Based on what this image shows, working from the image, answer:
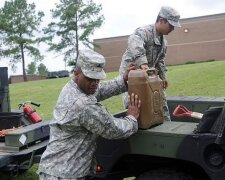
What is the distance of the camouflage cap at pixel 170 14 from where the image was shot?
4715 millimetres

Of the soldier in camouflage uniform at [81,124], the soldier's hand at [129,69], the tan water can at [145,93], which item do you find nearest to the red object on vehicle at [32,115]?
the soldier's hand at [129,69]

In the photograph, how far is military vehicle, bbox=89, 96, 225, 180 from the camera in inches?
122

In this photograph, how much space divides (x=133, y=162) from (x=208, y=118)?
808mm

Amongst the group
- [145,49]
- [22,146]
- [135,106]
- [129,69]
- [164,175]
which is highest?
[145,49]

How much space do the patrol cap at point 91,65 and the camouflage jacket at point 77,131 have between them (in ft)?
0.59

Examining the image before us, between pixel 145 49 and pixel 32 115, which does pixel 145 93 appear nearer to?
pixel 145 49

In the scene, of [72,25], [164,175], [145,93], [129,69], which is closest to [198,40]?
[72,25]

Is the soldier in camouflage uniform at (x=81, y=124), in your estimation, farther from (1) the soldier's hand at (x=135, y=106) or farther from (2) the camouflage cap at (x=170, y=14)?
(2) the camouflage cap at (x=170, y=14)

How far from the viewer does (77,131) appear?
3.39 meters

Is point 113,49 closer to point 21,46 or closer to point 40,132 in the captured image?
point 21,46

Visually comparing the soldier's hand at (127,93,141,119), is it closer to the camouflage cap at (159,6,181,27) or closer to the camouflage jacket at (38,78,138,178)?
the camouflage jacket at (38,78,138,178)

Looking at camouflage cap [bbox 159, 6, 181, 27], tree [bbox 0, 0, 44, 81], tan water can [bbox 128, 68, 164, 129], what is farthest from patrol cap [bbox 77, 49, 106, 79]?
tree [bbox 0, 0, 44, 81]

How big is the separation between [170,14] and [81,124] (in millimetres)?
1906

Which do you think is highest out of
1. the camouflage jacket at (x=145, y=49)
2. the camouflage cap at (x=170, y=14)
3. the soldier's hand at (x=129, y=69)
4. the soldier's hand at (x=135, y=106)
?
the camouflage cap at (x=170, y=14)
